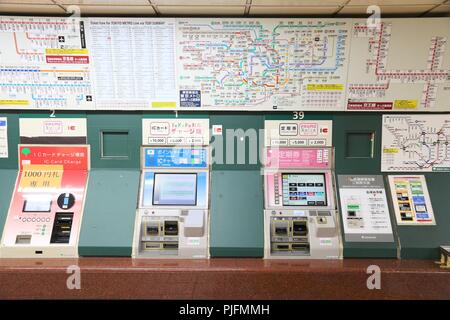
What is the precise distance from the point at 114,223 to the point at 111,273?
1.48 feet

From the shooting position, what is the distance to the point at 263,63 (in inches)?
116

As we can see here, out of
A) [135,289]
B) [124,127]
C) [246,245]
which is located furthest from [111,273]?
[124,127]

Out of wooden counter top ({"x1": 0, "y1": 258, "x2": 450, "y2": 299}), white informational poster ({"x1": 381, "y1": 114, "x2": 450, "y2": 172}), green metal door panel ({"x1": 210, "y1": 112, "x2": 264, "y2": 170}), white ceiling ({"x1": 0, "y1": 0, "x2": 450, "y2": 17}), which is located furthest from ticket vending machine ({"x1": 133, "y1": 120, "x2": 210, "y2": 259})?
white informational poster ({"x1": 381, "y1": 114, "x2": 450, "y2": 172})

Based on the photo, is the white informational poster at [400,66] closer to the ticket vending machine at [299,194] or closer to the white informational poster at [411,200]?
the ticket vending machine at [299,194]

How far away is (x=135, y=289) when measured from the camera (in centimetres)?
249

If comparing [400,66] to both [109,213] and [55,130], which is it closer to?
[109,213]

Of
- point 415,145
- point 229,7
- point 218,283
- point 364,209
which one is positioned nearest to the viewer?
point 218,283

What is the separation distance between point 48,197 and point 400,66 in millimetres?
3034

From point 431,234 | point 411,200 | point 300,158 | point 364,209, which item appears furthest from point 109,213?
point 431,234

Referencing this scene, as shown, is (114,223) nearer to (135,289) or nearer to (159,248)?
(159,248)

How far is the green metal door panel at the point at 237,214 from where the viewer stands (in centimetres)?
275

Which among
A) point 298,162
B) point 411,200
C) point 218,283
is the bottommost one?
point 218,283

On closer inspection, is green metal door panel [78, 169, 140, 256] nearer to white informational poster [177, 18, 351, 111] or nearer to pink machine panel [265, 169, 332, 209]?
white informational poster [177, 18, 351, 111]

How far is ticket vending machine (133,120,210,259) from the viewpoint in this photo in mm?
2768
